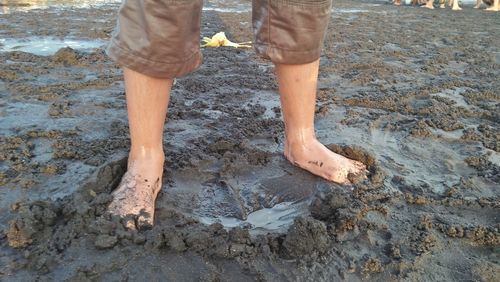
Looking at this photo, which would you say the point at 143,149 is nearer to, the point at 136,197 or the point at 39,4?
the point at 136,197

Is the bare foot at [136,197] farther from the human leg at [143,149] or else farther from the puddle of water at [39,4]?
the puddle of water at [39,4]

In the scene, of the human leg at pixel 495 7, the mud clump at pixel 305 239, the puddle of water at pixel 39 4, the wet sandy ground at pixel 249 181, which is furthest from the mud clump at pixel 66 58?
the human leg at pixel 495 7

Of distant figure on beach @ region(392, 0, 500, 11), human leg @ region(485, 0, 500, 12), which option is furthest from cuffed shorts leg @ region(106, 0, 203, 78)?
human leg @ region(485, 0, 500, 12)

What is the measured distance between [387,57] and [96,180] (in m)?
3.82

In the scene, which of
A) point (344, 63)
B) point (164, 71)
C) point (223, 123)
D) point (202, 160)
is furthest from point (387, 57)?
point (164, 71)

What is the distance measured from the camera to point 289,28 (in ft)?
5.59

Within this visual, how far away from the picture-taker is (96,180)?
168 centimetres

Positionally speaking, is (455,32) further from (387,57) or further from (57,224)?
(57,224)

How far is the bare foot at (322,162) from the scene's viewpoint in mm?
1890

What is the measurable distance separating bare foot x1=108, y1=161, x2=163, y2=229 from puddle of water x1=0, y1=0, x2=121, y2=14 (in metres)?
6.53

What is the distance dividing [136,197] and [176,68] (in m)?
0.51

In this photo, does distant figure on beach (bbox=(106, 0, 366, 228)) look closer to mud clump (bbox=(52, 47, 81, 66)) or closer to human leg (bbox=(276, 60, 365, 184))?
human leg (bbox=(276, 60, 365, 184))

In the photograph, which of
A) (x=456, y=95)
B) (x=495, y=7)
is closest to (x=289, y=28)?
(x=456, y=95)

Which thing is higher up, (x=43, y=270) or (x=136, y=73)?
(x=136, y=73)
